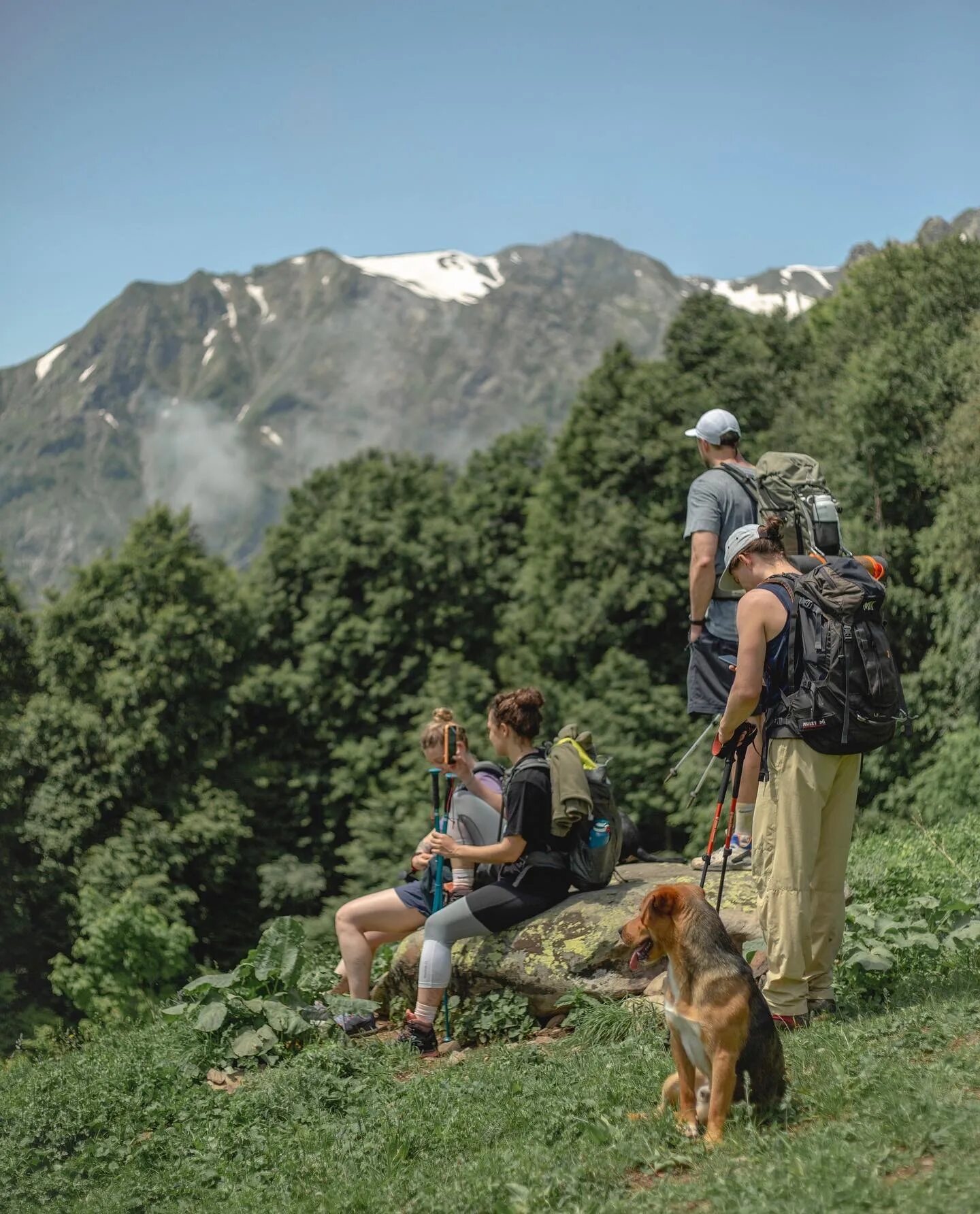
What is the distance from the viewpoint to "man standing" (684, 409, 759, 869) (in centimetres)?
814

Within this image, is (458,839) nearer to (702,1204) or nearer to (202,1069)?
(202,1069)

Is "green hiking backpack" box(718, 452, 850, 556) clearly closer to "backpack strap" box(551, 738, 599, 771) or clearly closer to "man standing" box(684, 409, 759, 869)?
"man standing" box(684, 409, 759, 869)

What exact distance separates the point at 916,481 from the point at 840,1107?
2113 cm

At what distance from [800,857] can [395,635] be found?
26632mm

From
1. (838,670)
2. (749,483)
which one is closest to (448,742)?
(749,483)

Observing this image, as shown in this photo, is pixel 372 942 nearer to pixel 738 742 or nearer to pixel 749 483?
pixel 738 742

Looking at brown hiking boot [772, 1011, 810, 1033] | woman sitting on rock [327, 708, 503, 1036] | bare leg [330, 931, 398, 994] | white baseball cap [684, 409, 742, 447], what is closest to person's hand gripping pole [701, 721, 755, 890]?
brown hiking boot [772, 1011, 810, 1033]

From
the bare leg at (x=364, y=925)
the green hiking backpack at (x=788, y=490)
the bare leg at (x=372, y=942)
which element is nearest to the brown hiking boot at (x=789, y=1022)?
the green hiking backpack at (x=788, y=490)

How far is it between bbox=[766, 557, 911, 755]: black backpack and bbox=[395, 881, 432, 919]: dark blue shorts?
11.7ft

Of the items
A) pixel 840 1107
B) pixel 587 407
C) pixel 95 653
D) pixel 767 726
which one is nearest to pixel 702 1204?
pixel 840 1107

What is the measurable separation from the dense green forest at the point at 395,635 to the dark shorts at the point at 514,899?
14.9 meters

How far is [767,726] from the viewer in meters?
6.25

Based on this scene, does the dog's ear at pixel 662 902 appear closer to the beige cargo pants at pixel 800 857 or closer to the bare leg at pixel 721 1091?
the bare leg at pixel 721 1091

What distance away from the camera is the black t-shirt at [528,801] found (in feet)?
26.2
